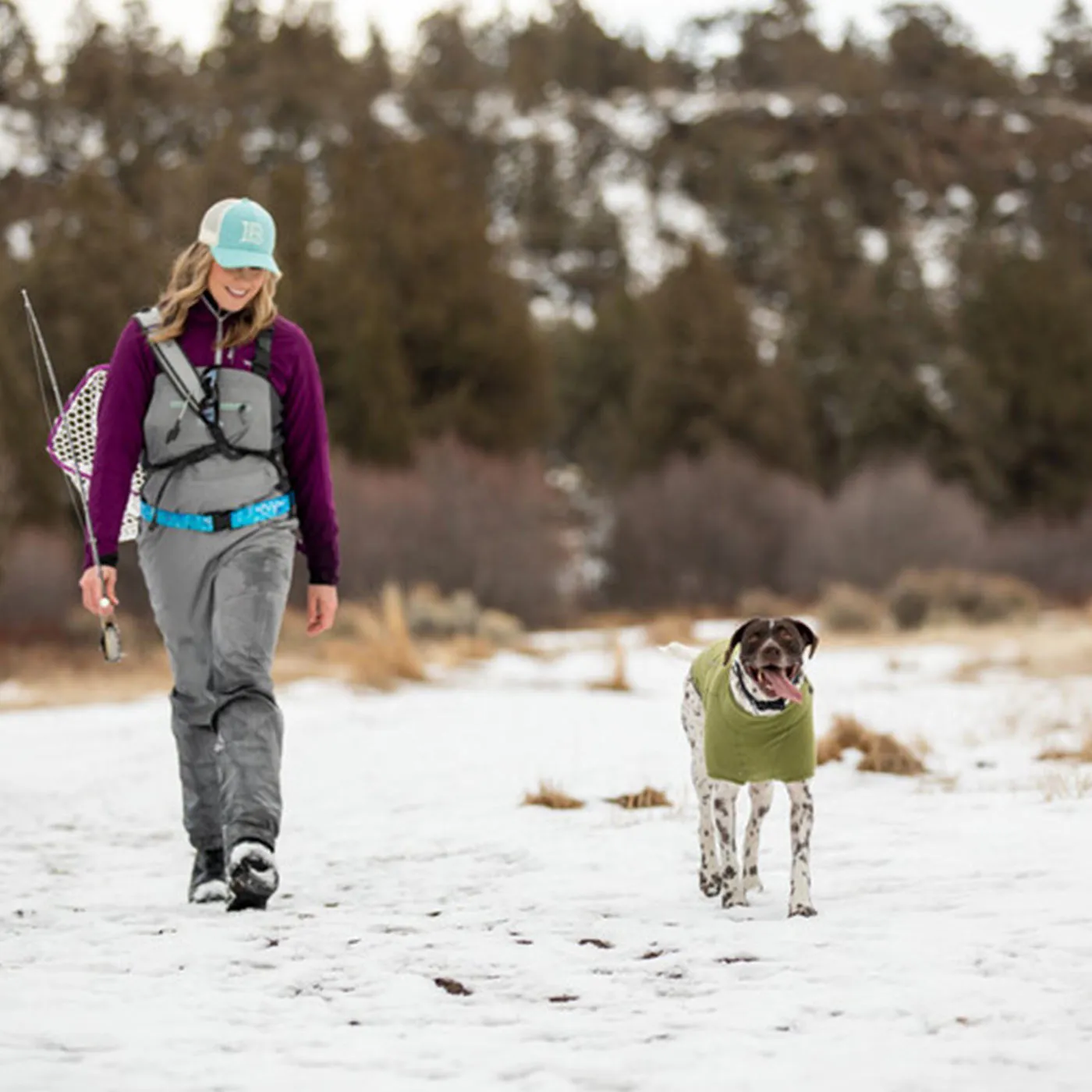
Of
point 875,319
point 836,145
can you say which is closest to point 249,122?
point 875,319

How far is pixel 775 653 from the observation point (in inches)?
186

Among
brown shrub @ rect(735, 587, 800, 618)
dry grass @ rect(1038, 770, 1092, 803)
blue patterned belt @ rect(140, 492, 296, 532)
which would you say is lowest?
brown shrub @ rect(735, 587, 800, 618)

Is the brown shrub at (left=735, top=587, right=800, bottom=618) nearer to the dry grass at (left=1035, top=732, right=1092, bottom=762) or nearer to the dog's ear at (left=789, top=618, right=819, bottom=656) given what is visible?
the dry grass at (left=1035, top=732, right=1092, bottom=762)

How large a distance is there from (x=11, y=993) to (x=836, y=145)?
3289 inches

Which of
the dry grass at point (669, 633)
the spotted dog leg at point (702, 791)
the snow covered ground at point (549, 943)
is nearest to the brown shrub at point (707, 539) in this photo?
the dry grass at point (669, 633)

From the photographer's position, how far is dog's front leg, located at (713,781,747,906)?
497cm

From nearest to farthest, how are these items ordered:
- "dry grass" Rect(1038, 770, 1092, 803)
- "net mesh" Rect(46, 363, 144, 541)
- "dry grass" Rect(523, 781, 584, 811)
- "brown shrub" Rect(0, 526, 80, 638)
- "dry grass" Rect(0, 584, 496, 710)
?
"net mesh" Rect(46, 363, 144, 541)
"dry grass" Rect(1038, 770, 1092, 803)
"dry grass" Rect(523, 781, 584, 811)
"dry grass" Rect(0, 584, 496, 710)
"brown shrub" Rect(0, 526, 80, 638)

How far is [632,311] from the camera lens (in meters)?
46.6

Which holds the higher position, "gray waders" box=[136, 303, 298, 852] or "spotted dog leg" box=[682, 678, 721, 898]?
"gray waders" box=[136, 303, 298, 852]

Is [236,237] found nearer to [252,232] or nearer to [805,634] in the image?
[252,232]

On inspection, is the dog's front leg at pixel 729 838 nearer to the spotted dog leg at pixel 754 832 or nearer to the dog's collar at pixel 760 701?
the spotted dog leg at pixel 754 832

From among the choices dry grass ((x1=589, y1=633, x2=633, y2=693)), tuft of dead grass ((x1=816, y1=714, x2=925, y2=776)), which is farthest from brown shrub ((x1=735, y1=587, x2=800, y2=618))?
tuft of dead grass ((x1=816, y1=714, x2=925, y2=776))

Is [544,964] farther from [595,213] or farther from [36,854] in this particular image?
[595,213]

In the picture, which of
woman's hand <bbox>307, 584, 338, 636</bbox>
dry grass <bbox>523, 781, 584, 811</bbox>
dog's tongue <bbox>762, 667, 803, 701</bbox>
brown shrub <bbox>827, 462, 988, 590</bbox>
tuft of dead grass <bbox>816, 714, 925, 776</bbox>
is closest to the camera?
dog's tongue <bbox>762, 667, 803, 701</bbox>
